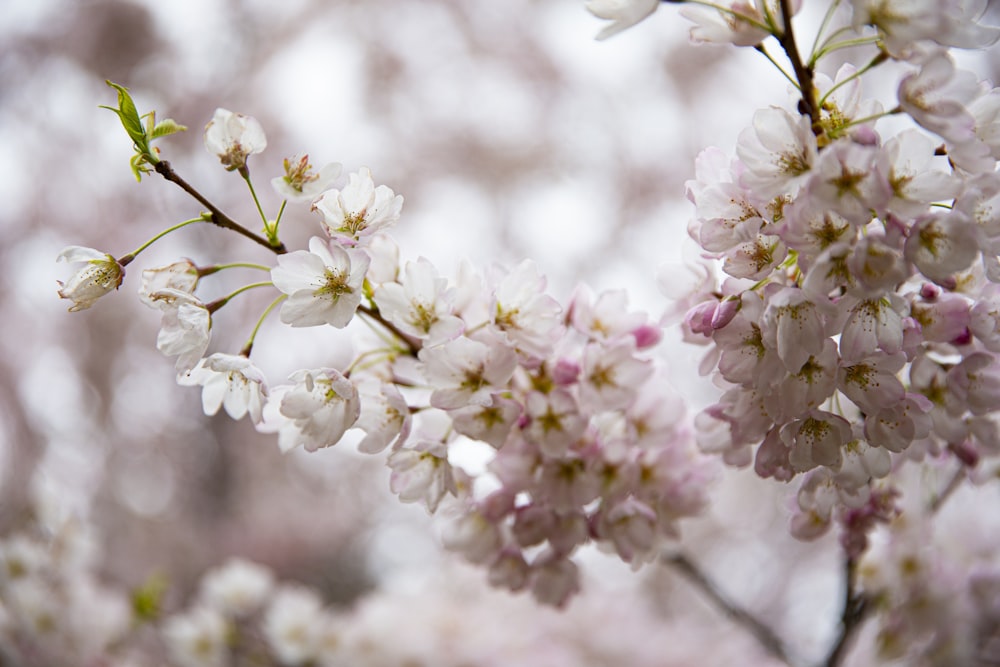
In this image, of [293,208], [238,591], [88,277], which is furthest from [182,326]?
[293,208]

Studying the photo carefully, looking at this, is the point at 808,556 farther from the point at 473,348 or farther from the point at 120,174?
the point at 120,174

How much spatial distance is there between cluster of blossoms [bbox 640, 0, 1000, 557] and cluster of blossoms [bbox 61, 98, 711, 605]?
0.33 ft

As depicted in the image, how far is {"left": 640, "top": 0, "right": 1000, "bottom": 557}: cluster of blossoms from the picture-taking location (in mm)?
451

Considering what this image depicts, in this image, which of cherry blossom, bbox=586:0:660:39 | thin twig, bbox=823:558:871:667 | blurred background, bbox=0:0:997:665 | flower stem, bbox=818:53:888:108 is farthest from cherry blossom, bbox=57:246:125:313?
blurred background, bbox=0:0:997:665

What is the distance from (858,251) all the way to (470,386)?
0.93ft

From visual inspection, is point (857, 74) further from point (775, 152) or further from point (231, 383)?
point (231, 383)

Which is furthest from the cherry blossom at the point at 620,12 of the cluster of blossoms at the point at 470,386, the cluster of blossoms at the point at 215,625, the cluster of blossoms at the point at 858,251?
the cluster of blossoms at the point at 215,625

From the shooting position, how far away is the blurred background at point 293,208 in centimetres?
338

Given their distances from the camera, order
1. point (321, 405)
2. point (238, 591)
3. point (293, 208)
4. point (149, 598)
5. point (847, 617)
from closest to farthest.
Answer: point (321, 405)
point (847, 617)
point (149, 598)
point (238, 591)
point (293, 208)

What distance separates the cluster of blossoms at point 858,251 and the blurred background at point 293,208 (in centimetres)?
271

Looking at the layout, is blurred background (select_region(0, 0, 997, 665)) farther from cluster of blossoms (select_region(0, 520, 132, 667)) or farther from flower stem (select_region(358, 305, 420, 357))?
flower stem (select_region(358, 305, 420, 357))

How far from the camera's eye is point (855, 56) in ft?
10.1

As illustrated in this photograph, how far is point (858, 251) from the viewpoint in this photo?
45 centimetres

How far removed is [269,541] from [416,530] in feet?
2.45
